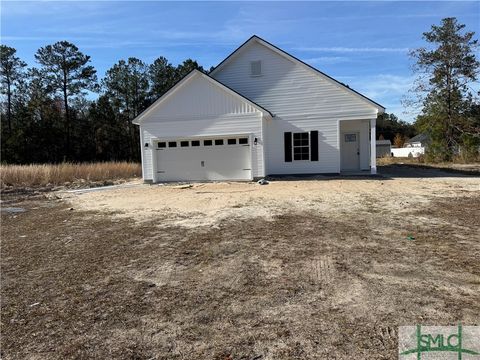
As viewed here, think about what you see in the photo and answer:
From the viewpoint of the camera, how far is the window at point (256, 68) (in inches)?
758

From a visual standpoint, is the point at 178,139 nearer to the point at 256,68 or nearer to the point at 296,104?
the point at 256,68

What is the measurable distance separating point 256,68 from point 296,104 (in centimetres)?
267

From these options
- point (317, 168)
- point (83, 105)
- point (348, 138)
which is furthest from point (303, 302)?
point (83, 105)

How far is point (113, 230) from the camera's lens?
7.80 meters

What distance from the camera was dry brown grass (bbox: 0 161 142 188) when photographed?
2062cm

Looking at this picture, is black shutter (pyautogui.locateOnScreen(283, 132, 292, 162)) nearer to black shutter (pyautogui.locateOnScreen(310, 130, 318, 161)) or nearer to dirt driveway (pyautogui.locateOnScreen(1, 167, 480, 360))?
black shutter (pyautogui.locateOnScreen(310, 130, 318, 161))

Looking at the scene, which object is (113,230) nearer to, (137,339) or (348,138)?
(137,339)

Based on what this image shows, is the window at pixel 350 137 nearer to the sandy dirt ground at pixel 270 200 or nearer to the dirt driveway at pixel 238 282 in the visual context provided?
the sandy dirt ground at pixel 270 200

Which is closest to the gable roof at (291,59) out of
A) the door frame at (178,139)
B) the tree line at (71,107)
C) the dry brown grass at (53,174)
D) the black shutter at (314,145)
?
the black shutter at (314,145)

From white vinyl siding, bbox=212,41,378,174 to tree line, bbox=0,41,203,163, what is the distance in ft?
101

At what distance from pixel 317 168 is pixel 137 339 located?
1609 cm

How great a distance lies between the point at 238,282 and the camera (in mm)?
4605

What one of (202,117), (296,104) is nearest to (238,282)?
(202,117)

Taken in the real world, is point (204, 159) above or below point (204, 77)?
below
